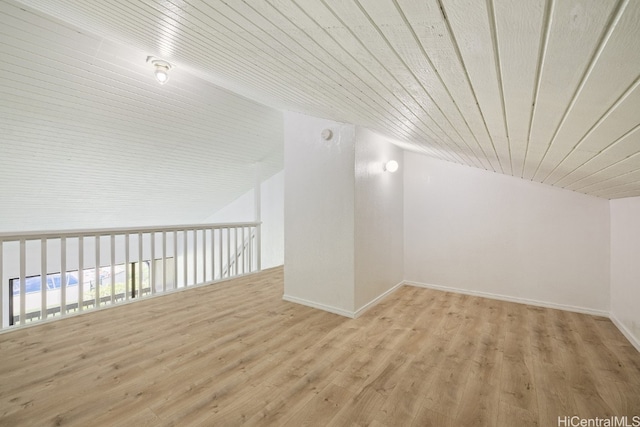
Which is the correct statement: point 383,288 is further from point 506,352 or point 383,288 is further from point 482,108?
point 482,108

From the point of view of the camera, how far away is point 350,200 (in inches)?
110

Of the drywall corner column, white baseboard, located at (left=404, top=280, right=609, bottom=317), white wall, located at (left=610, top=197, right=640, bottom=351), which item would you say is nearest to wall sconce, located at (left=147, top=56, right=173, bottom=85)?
the drywall corner column

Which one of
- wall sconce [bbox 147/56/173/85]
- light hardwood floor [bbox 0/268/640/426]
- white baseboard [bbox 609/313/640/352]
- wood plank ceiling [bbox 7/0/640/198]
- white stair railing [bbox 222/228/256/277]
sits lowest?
light hardwood floor [bbox 0/268/640/426]

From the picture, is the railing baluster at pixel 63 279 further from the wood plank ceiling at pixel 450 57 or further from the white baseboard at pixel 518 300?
the white baseboard at pixel 518 300

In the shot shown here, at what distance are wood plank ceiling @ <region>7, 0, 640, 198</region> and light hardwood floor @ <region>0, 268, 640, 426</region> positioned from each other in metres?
1.36

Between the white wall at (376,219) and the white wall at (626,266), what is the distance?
214cm

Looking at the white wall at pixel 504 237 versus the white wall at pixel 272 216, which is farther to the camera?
the white wall at pixel 272 216

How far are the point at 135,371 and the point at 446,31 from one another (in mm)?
2460

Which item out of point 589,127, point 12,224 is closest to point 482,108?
point 589,127

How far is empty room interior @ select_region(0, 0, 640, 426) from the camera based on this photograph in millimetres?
881

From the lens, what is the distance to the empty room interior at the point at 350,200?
0.88 m

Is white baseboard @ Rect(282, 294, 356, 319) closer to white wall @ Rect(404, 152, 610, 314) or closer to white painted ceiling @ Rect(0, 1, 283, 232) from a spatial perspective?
white wall @ Rect(404, 152, 610, 314)

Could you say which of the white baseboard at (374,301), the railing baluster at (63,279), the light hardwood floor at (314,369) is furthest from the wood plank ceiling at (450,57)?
the railing baluster at (63,279)

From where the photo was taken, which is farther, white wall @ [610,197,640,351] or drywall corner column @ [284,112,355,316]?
drywall corner column @ [284,112,355,316]
